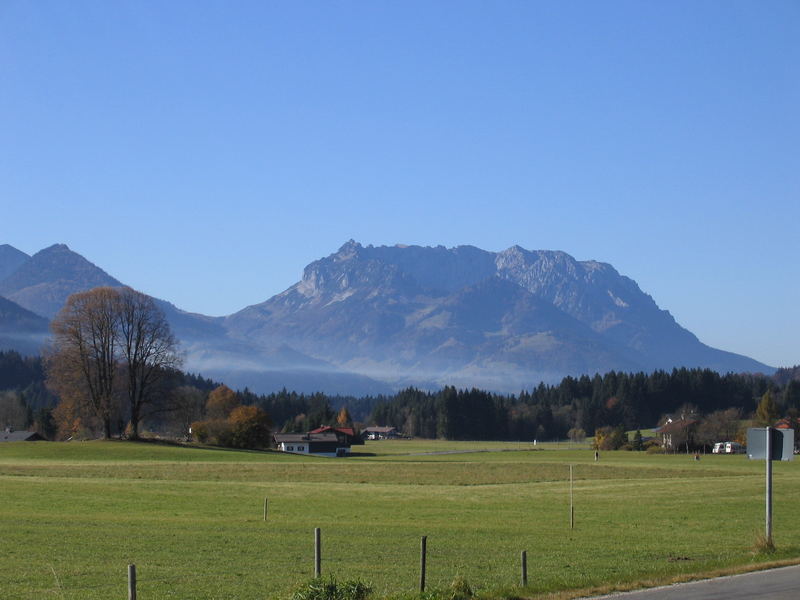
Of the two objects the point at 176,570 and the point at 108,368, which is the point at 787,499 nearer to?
the point at 176,570

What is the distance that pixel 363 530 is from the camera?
110ft

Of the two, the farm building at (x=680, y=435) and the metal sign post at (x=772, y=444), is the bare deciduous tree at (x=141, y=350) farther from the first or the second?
the farm building at (x=680, y=435)

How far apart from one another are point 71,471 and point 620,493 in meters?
37.1

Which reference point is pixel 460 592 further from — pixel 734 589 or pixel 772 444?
pixel 772 444

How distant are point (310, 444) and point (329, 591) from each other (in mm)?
145598

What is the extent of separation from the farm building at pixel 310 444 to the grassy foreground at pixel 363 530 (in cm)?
8863

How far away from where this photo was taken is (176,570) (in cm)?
2334

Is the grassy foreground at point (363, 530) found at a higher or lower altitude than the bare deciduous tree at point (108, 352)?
lower

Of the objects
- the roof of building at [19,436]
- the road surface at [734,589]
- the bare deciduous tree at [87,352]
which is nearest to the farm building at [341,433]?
the roof of building at [19,436]

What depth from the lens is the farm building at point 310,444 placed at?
156500 mm

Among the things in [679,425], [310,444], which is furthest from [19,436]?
[679,425]

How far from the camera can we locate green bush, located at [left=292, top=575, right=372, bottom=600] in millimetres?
15391

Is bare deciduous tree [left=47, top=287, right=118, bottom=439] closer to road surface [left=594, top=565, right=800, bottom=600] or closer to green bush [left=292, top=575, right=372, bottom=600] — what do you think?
green bush [left=292, top=575, right=372, bottom=600]

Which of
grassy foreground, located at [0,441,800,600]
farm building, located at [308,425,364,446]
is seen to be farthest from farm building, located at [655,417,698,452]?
grassy foreground, located at [0,441,800,600]
